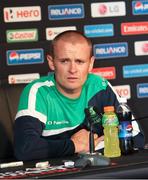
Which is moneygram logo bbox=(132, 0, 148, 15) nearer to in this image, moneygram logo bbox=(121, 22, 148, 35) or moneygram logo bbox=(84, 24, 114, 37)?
moneygram logo bbox=(121, 22, 148, 35)

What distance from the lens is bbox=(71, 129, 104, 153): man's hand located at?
94.5 inches

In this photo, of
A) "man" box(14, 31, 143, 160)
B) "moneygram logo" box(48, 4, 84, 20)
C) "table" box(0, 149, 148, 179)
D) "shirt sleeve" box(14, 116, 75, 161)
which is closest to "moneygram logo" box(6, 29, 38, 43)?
"moneygram logo" box(48, 4, 84, 20)

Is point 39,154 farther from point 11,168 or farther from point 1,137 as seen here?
point 1,137

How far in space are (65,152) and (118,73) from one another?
91.9 inches

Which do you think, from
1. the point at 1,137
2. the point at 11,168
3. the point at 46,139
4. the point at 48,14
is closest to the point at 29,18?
the point at 48,14

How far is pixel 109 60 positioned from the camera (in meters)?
4.62

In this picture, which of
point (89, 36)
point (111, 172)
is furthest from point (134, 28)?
point (111, 172)

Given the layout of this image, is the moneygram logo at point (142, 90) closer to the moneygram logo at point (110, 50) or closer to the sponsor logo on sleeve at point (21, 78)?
the moneygram logo at point (110, 50)

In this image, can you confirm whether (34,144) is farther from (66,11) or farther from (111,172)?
(66,11)

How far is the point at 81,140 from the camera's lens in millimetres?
2430

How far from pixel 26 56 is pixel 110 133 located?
231 centimetres

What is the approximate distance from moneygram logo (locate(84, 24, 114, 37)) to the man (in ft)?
6.21

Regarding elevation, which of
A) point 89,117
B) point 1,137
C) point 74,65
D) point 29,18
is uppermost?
point 29,18

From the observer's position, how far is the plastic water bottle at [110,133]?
87.8 inches
